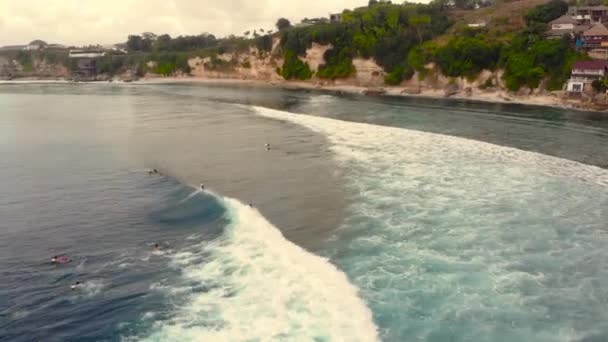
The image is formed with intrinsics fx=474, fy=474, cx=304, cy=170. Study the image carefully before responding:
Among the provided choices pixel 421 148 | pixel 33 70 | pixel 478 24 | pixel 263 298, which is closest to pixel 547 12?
pixel 478 24

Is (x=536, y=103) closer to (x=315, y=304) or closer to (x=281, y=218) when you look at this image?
(x=281, y=218)

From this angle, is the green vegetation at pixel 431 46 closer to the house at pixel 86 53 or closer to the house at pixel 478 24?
the house at pixel 478 24

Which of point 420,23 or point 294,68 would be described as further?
point 294,68

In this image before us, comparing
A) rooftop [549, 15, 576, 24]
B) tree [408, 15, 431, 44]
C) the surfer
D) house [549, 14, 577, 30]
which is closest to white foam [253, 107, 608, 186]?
the surfer

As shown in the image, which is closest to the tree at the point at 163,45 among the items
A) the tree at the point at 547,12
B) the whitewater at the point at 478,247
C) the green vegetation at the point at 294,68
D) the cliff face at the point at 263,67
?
the cliff face at the point at 263,67

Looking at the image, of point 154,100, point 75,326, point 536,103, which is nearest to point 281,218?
point 75,326

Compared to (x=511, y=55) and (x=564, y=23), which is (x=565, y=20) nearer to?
(x=564, y=23)

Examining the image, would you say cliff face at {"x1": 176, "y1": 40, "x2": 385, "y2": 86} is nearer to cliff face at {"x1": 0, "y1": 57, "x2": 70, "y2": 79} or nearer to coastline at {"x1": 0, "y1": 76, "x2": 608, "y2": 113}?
coastline at {"x1": 0, "y1": 76, "x2": 608, "y2": 113}

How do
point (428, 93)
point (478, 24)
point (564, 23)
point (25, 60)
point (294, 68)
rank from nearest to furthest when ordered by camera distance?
point (564, 23) < point (428, 93) < point (478, 24) < point (294, 68) < point (25, 60)

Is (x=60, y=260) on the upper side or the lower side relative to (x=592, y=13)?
lower
